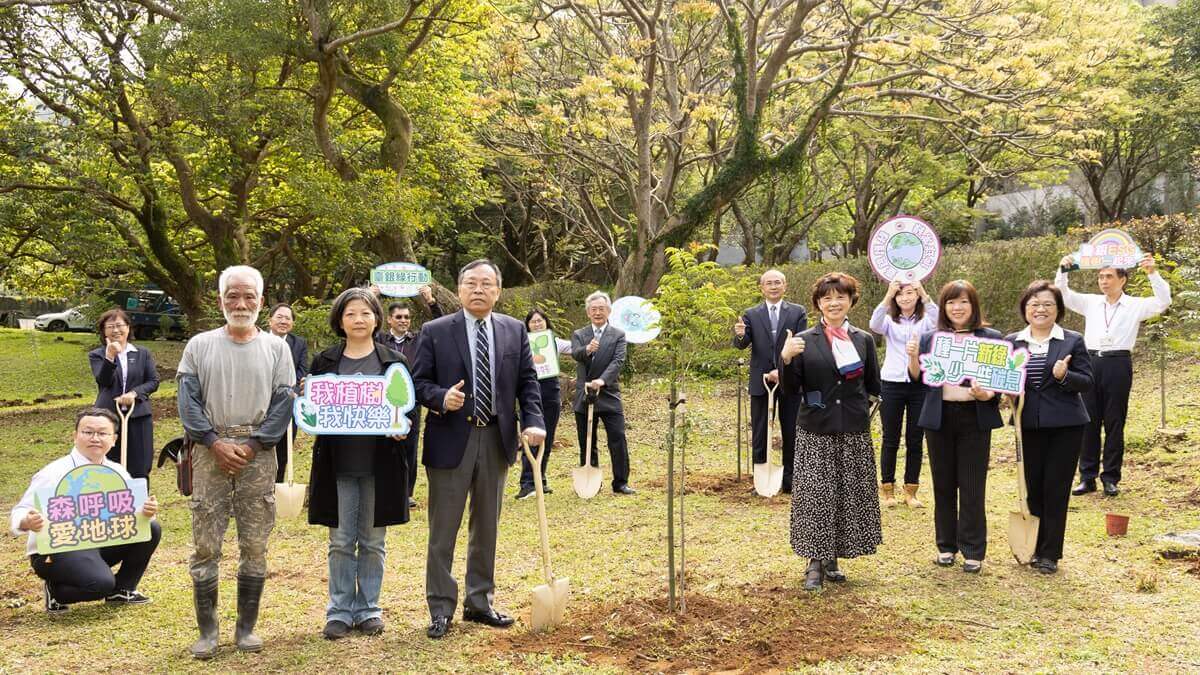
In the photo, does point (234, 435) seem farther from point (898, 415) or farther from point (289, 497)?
point (898, 415)

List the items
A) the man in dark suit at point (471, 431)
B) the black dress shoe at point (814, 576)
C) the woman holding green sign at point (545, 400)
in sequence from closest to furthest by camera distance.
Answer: the man in dark suit at point (471, 431) < the black dress shoe at point (814, 576) < the woman holding green sign at point (545, 400)

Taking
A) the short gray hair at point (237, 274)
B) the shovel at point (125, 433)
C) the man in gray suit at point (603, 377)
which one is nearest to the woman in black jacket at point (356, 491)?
the short gray hair at point (237, 274)

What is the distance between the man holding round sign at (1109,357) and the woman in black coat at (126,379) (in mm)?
7391

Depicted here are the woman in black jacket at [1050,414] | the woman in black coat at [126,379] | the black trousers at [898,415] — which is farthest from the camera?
the black trousers at [898,415]

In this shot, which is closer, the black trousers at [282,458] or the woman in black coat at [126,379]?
the woman in black coat at [126,379]

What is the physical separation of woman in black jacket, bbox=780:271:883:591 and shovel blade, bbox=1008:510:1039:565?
3.30ft

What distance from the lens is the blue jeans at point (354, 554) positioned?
16.1ft

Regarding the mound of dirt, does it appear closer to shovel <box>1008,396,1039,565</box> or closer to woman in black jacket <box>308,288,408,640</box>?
woman in black jacket <box>308,288,408,640</box>

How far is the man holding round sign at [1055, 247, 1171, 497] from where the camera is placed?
297 inches

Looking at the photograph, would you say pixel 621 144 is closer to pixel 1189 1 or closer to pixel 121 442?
pixel 121 442

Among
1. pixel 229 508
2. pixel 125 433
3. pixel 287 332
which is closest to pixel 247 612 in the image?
pixel 229 508

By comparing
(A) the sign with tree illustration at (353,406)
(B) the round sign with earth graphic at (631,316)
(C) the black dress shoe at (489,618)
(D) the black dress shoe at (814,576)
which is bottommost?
(C) the black dress shoe at (489,618)

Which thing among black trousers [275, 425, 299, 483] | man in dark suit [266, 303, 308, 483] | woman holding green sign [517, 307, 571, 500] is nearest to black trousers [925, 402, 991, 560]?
woman holding green sign [517, 307, 571, 500]

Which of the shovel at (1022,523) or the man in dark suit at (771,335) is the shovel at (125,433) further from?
the shovel at (1022,523)
